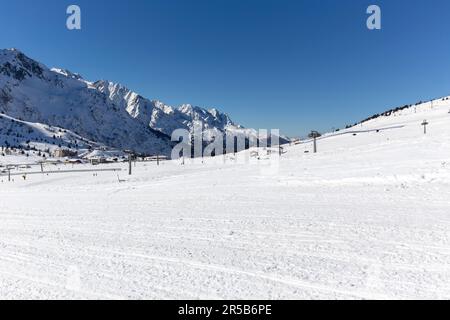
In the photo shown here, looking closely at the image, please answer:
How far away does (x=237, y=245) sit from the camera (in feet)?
24.1

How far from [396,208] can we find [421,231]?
2678mm

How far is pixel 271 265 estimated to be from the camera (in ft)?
19.9

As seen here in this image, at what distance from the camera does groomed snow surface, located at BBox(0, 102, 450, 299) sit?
5215 mm

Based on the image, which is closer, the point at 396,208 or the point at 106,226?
the point at 106,226

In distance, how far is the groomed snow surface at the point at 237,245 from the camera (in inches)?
205
